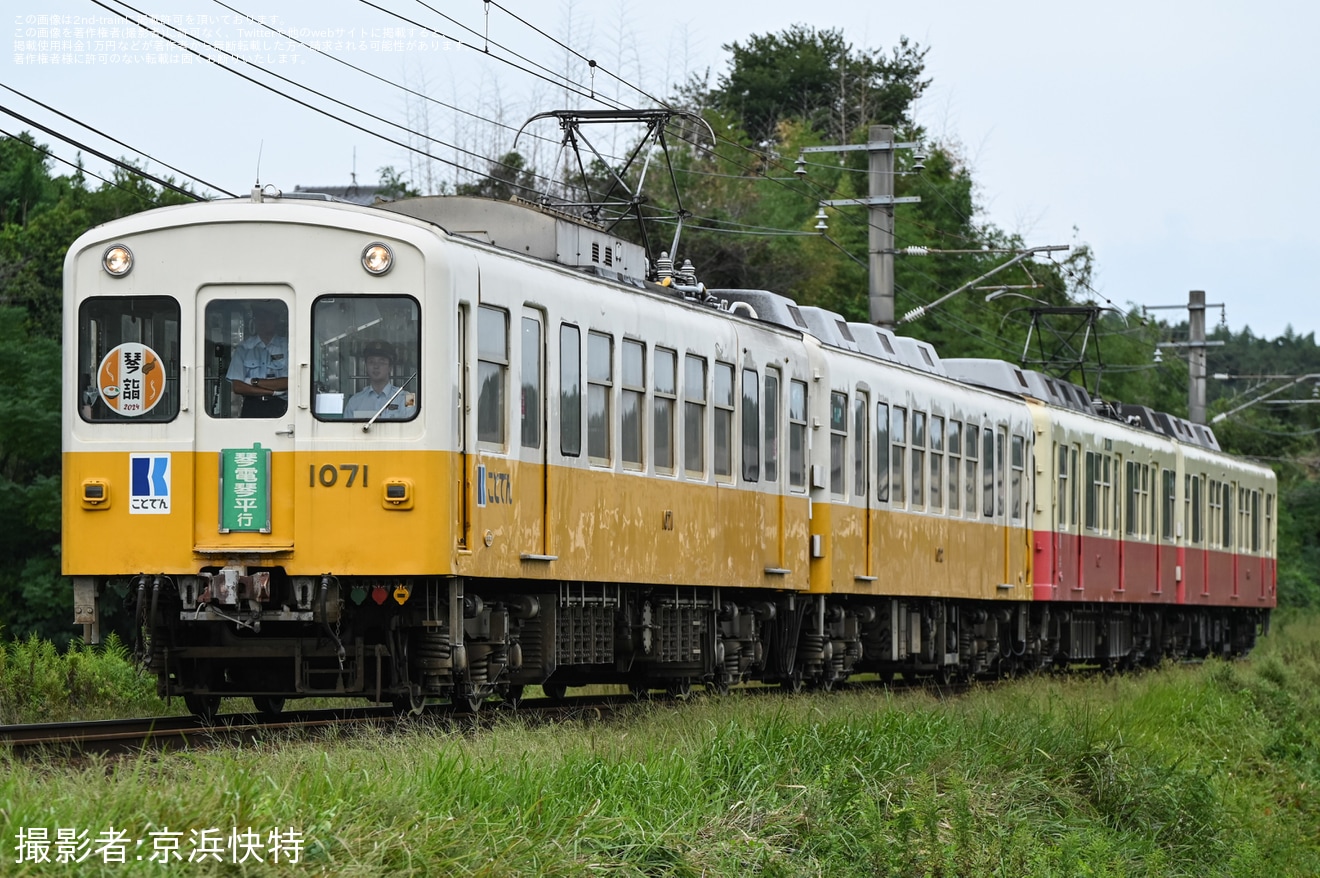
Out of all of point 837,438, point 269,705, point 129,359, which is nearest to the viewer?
point 129,359

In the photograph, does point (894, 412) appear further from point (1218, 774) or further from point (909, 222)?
point (909, 222)

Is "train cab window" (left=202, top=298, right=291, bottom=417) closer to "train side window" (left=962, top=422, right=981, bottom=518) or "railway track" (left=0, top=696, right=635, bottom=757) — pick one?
"railway track" (left=0, top=696, right=635, bottom=757)

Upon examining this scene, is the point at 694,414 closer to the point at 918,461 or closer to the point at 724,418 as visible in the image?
the point at 724,418

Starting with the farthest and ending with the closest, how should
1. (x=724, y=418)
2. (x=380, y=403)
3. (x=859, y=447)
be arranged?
(x=859, y=447) < (x=724, y=418) < (x=380, y=403)

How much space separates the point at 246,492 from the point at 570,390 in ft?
8.26

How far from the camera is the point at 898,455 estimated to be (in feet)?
68.8

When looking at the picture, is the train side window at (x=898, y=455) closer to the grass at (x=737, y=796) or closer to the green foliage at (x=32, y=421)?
the grass at (x=737, y=796)

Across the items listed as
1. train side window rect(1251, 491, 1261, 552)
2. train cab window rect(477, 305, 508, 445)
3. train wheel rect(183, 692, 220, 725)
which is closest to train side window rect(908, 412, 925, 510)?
train cab window rect(477, 305, 508, 445)

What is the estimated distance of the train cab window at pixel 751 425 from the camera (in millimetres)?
17031

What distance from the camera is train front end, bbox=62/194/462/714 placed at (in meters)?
12.2

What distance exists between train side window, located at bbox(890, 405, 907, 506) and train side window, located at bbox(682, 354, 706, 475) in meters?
5.04

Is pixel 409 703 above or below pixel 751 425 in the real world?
below

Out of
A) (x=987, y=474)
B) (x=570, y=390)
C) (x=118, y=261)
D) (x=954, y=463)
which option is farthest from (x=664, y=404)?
(x=987, y=474)

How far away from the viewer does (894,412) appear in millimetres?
21000
